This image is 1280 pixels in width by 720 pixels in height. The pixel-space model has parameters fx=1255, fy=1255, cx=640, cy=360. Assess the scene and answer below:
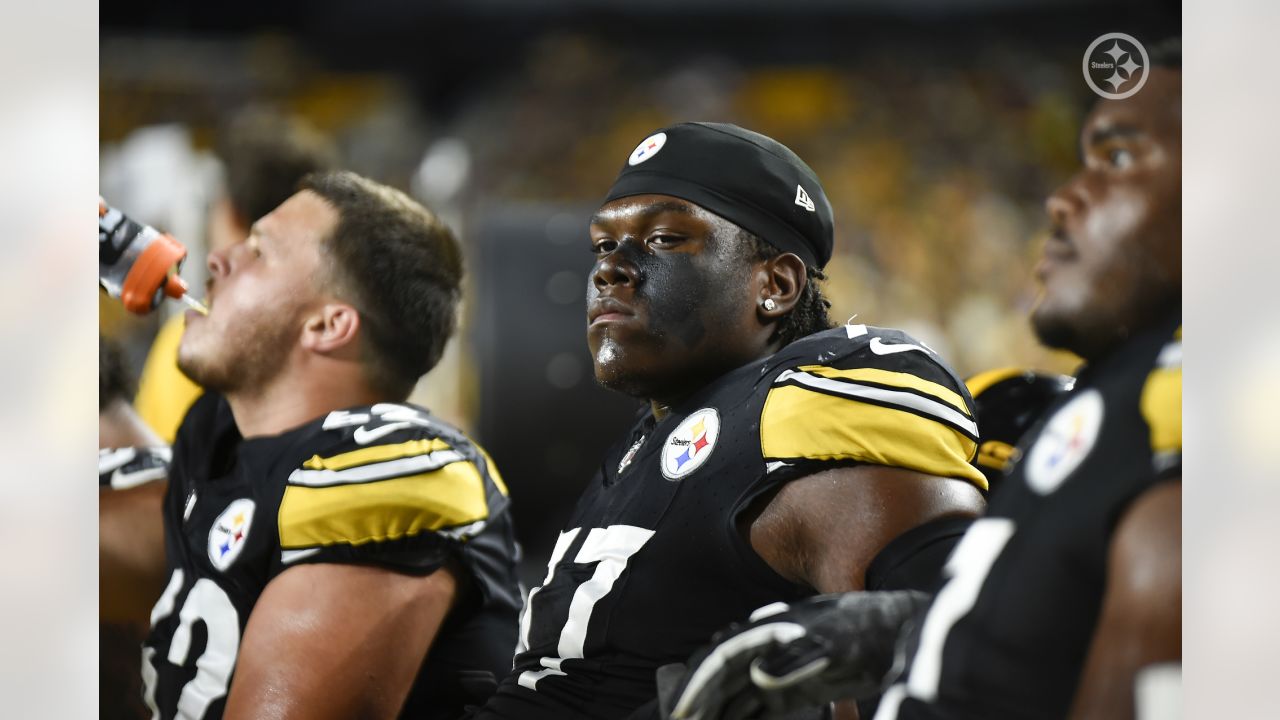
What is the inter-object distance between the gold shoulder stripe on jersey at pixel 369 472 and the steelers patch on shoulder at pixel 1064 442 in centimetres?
70

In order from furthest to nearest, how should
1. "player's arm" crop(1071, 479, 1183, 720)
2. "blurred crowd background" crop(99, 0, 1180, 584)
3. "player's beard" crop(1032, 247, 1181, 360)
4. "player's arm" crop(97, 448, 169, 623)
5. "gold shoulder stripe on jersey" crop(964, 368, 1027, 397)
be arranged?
1. "blurred crowd background" crop(99, 0, 1180, 584)
2. "player's arm" crop(97, 448, 169, 623)
3. "gold shoulder stripe on jersey" crop(964, 368, 1027, 397)
4. "player's beard" crop(1032, 247, 1181, 360)
5. "player's arm" crop(1071, 479, 1183, 720)

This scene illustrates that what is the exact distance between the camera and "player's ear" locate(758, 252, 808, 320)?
1214 mm

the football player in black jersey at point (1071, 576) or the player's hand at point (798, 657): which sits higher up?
the football player in black jersey at point (1071, 576)

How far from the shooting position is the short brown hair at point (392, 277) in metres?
1.50

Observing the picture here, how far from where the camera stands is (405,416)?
4.57ft

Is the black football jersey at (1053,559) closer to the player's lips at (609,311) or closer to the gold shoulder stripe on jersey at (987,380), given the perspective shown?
the player's lips at (609,311)

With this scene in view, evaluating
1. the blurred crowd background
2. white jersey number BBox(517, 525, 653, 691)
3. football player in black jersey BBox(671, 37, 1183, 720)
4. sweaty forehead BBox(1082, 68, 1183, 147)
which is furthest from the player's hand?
the blurred crowd background

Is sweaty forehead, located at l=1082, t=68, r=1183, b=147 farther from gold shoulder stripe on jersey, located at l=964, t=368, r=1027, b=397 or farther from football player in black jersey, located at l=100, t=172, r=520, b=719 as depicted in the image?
football player in black jersey, located at l=100, t=172, r=520, b=719

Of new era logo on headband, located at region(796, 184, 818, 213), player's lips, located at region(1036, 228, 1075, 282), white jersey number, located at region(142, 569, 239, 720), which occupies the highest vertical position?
player's lips, located at region(1036, 228, 1075, 282)

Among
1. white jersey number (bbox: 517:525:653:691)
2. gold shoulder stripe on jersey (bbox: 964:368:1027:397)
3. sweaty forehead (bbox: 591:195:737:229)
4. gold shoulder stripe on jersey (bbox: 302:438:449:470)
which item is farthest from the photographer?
gold shoulder stripe on jersey (bbox: 964:368:1027:397)

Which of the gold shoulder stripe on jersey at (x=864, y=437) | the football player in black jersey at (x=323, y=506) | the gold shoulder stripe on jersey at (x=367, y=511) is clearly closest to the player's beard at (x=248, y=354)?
the football player in black jersey at (x=323, y=506)

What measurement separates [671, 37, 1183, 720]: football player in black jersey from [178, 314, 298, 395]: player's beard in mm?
773
